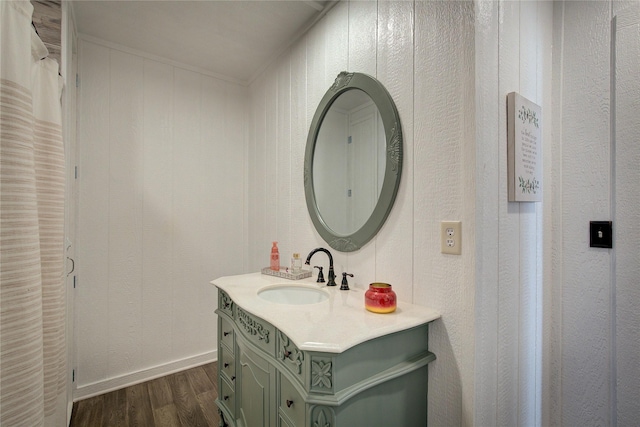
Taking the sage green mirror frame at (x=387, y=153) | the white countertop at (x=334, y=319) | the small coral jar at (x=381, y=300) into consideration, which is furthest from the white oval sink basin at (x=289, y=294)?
the small coral jar at (x=381, y=300)

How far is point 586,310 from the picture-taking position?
127 cm

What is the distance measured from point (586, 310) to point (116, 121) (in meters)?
3.07

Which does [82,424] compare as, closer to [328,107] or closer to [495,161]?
[328,107]

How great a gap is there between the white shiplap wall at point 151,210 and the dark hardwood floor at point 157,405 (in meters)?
0.12

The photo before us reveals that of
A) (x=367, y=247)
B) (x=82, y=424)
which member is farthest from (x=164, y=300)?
(x=367, y=247)

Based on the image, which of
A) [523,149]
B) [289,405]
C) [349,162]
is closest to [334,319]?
[289,405]

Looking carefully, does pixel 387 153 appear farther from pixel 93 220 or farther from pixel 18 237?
pixel 93 220

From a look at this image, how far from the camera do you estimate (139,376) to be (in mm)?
2285

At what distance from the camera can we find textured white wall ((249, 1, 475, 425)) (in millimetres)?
1051

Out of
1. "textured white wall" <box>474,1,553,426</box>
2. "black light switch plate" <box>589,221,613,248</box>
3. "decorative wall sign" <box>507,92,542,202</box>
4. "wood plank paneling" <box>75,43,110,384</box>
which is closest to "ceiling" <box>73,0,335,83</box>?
"wood plank paneling" <box>75,43,110,384</box>

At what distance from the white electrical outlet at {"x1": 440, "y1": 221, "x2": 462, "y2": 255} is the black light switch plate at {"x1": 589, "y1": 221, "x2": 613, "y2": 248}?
2.23 feet

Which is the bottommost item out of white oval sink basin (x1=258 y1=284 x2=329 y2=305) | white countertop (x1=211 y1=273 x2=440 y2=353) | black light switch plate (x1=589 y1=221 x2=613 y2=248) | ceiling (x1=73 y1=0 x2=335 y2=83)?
white oval sink basin (x1=258 y1=284 x2=329 y2=305)

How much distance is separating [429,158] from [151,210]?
2.15 meters

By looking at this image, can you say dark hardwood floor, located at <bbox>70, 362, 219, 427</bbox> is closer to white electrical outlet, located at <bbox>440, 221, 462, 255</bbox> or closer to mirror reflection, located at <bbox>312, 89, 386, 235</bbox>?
mirror reflection, located at <bbox>312, 89, 386, 235</bbox>
